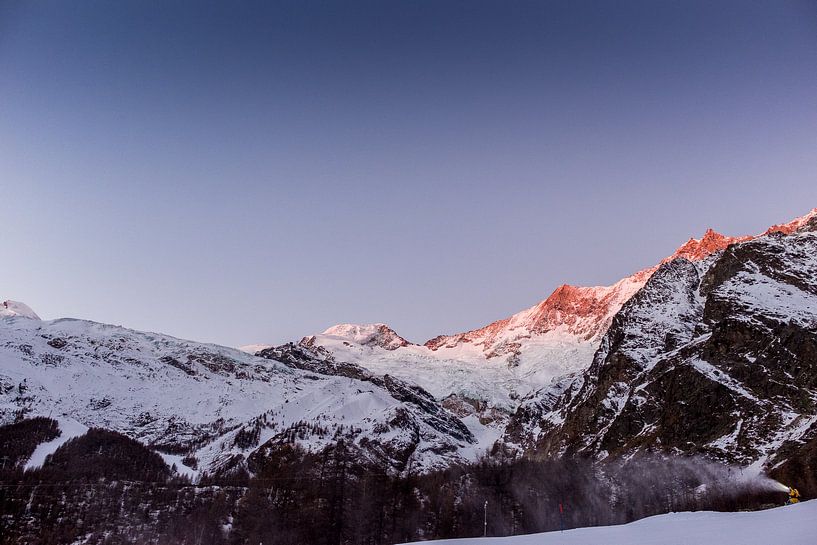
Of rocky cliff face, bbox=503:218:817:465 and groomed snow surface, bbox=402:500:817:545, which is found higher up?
rocky cliff face, bbox=503:218:817:465

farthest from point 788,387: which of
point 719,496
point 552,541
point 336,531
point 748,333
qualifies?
point 552,541

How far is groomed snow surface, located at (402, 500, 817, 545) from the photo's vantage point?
31.0 m

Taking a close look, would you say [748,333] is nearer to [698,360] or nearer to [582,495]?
[698,360]

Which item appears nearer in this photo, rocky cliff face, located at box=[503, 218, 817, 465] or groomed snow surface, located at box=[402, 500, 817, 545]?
groomed snow surface, located at box=[402, 500, 817, 545]

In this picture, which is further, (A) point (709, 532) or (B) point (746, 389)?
(B) point (746, 389)

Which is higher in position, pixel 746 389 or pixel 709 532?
pixel 746 389

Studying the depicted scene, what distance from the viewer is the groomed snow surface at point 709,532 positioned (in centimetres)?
3103

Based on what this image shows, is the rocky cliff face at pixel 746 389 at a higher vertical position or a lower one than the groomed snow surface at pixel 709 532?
higher

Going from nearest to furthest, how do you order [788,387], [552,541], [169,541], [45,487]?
[552,541] < [788,387] < [169,541] < [45,487]

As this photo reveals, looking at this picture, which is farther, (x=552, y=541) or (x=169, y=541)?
(x=169, y=541)

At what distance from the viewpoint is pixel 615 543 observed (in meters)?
36.4

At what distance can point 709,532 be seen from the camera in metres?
35.1

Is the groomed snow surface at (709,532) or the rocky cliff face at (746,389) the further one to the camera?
the rocky cliff face at (746,389)

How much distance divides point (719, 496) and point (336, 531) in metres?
105
